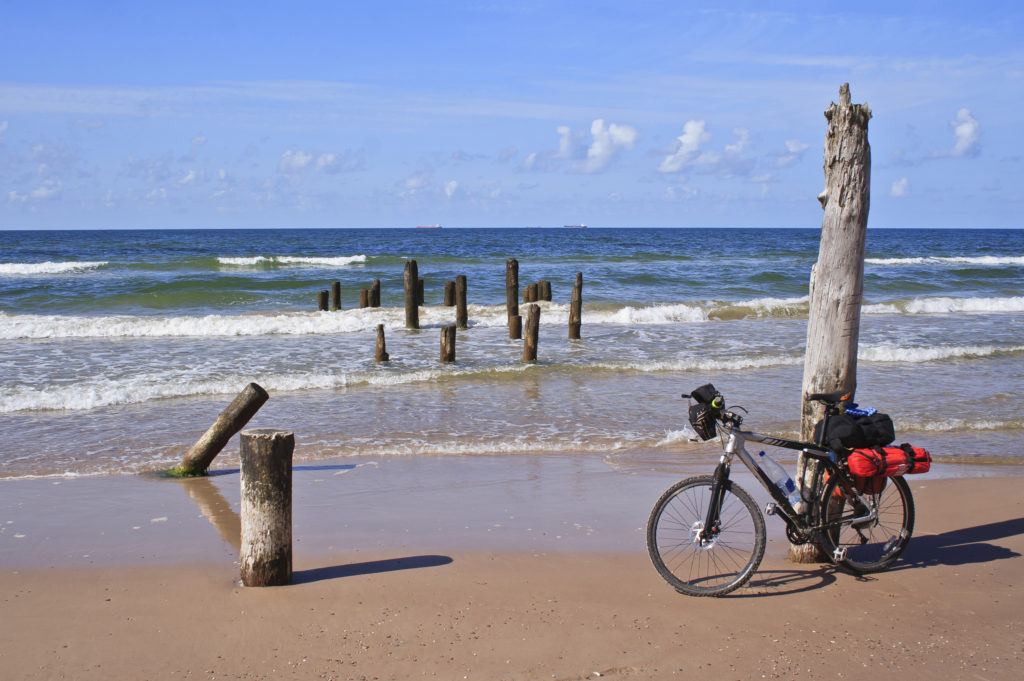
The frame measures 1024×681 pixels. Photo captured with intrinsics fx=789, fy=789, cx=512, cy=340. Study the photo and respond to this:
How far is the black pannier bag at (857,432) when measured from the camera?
176 inches

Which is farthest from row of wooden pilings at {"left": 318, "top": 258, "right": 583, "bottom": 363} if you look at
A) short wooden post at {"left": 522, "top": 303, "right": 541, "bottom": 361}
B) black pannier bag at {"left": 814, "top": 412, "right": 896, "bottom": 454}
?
black pannier bag at {"left": 814, "top": 412, "right": 896, "bottom": 454}

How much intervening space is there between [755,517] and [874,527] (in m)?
0.98

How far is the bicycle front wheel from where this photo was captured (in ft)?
14.8

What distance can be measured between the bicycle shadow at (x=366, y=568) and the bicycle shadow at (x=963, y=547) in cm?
294

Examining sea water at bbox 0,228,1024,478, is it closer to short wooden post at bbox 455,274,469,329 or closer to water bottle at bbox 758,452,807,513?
short wooden post at bbox 455,274,469,329

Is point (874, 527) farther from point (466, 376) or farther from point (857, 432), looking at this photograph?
point (466, 376)

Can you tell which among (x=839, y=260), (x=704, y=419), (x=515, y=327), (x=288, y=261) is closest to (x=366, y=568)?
(x=704, y=419)

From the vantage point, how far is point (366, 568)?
4996mm

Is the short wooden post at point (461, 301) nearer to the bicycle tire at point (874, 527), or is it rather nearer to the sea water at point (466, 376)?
the sea water at point (466, 376)

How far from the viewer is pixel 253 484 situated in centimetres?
457

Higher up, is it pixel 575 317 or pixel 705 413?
pixel 705 413

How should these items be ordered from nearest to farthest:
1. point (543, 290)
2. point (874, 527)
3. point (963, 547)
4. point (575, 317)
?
1. point (874, 527)
2. point (963, 547)
3. point (575, 317)
4. point (543, 290)

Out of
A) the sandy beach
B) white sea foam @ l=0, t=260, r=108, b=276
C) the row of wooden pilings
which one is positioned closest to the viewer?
the sandy beach

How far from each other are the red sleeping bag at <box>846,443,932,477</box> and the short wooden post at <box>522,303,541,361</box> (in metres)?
9.42
